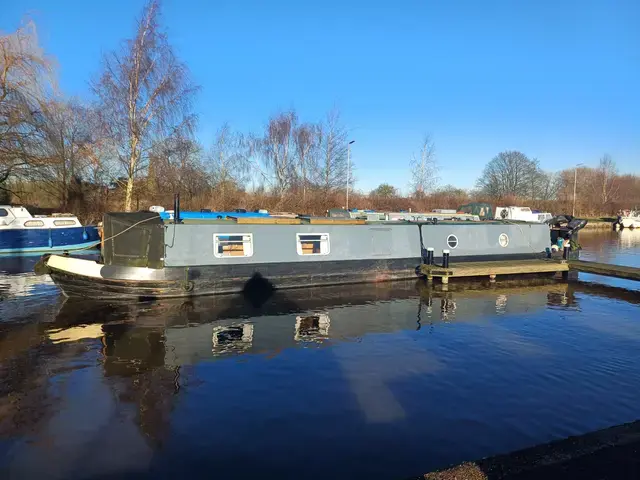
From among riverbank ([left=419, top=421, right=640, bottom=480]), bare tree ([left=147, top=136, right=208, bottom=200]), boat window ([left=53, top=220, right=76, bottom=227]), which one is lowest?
riverbank ([left=419, top=421, right=640, bottom=480])

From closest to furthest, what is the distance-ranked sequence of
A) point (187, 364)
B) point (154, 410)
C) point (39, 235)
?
point (154, 410) → point (187, 364) → point (39, 235)

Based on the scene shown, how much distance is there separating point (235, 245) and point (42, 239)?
16.1 metres

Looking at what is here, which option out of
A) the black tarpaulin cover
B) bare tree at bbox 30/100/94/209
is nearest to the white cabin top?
bare tree at bbox 30/100/94/209

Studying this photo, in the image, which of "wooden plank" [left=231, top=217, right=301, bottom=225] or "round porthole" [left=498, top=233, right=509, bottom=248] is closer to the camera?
"wooden plank" [left=231, top=217, right=301, bottom=225]

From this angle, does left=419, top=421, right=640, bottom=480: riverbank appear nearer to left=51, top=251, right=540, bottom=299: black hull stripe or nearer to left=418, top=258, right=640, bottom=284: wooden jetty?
left=51, top=251, right=540, bottom=299: black hull stripe

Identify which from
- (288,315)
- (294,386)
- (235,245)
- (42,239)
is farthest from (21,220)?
(294,386)

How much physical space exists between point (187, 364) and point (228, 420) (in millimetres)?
2241

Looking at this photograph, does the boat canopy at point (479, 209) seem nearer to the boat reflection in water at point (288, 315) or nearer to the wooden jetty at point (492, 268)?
the wooden jetty at point (492, 268)

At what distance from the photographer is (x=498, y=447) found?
4.78 meters

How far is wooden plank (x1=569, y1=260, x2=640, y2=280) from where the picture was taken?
594 inches

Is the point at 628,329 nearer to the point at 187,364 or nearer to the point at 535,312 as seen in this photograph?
the point at 535,312

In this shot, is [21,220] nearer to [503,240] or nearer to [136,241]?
[136,241]

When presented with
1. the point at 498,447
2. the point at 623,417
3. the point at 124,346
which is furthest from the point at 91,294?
the point at 623,417

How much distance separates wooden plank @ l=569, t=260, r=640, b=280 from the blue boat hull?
23.1 m
